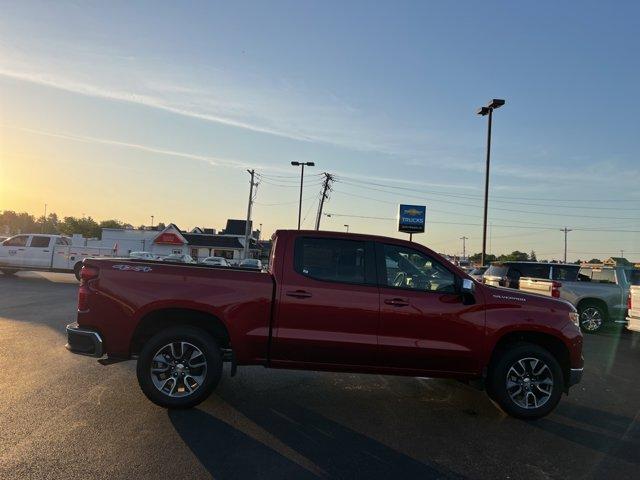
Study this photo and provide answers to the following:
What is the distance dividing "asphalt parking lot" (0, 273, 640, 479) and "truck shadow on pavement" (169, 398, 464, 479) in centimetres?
2

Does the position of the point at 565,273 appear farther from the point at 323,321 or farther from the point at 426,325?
the point at 323,321

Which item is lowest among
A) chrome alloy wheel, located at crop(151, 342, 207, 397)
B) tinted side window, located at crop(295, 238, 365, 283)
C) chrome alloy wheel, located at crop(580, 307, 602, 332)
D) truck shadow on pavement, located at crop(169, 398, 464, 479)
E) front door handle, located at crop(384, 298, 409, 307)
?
truck shadow on pavement, located at crop(169, 398, 464, 479)

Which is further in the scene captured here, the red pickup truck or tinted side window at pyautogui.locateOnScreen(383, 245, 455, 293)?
tinted side window at pyautogui.locateOnScreen(383, 245, 455, 293)

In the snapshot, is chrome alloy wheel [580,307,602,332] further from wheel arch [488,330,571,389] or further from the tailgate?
wheel arch [488,330,571,389]

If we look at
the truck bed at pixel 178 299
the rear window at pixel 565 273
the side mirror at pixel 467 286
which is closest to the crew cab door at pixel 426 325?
the side mirror at pixel 467 286

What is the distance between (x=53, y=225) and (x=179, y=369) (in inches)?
5705

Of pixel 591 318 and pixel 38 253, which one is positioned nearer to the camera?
pixel 591 318

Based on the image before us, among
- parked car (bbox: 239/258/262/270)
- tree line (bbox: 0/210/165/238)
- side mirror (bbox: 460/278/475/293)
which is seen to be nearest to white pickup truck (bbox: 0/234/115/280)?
parked car (bbox: 239/258/262/270)

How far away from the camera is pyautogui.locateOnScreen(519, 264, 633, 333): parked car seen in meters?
13.8

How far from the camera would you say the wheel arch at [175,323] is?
5812mm

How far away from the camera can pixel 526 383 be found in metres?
5.90

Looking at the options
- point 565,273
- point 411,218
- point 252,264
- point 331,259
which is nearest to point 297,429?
point 331,259

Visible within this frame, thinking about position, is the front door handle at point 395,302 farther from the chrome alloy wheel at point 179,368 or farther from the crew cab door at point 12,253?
the crew cab door at point 12,253

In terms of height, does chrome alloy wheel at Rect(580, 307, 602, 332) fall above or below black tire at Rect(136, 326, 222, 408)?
above
